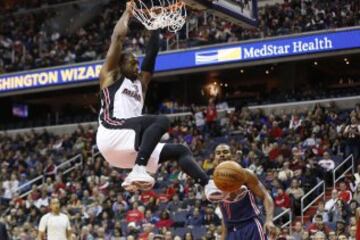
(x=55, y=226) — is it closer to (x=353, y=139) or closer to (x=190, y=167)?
(x=190, y=167)

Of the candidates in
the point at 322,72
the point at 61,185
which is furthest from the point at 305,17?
the point at 61,185

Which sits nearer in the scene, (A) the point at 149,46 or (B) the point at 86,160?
(A) the point at 149,46

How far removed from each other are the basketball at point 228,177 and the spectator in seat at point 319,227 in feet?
25.1

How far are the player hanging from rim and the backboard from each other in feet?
6.96

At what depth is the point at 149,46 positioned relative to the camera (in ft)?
26.0

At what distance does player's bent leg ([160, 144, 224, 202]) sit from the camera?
7.47 meters

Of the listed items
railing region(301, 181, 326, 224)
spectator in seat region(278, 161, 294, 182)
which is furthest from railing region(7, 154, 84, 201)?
railing region(301, 181, 326, 224)

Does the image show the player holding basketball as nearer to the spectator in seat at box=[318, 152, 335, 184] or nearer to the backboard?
the backboard

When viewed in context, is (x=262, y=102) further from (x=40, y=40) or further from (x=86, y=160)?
(x=40, y=40)

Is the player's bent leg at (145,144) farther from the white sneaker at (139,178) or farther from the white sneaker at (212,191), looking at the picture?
the white sneaker at (212,191)

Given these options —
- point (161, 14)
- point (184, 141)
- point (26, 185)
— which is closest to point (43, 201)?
point (26, 185)

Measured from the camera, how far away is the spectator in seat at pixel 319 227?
49.9 ft

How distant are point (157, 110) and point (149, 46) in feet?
70.5

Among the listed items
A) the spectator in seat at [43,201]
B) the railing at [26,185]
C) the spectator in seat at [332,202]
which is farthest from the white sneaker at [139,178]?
the railing at [26,185]
